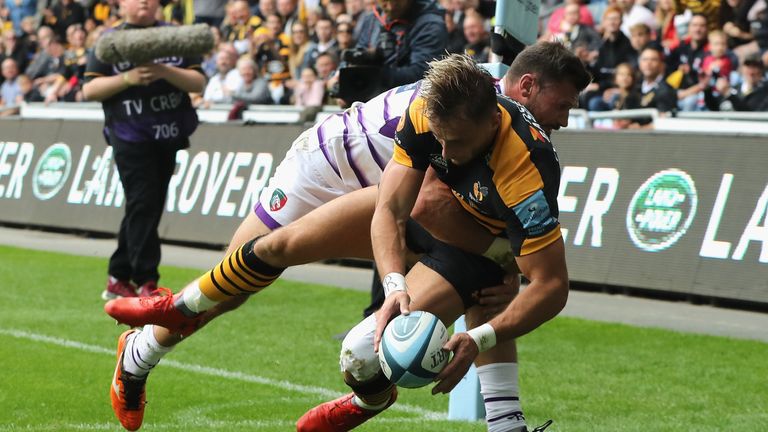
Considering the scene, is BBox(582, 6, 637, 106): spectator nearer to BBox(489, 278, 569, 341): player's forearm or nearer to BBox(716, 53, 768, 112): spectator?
BBox(716, 53, 768, 112): spectator

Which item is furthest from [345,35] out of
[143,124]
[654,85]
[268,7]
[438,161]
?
[438,161]

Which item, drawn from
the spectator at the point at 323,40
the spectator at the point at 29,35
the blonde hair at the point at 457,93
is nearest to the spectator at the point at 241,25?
the spectator at the point at 323,40

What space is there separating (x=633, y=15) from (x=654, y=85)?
262 centimetres

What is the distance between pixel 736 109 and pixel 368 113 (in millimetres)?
7577

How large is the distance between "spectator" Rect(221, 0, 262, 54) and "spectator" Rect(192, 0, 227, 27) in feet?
5.58

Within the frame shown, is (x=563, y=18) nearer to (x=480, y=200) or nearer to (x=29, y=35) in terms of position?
(x=480, y=200)

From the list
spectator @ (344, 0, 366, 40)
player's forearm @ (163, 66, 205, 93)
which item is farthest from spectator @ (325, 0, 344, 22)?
player's forearm @ (163, 66, 205, 93)

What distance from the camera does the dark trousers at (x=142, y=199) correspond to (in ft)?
34.3

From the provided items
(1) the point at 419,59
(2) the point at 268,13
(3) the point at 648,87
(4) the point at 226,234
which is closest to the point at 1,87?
(2) the point at 268,13

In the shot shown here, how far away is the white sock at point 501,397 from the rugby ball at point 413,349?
0.76 metres

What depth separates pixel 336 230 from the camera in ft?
19.1

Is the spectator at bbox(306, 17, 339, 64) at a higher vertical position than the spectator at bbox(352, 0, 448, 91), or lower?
lower

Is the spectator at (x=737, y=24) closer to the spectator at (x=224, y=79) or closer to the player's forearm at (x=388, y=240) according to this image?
the spectator at (x=224, y=79)

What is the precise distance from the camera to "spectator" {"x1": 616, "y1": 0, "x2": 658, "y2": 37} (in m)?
16.4
